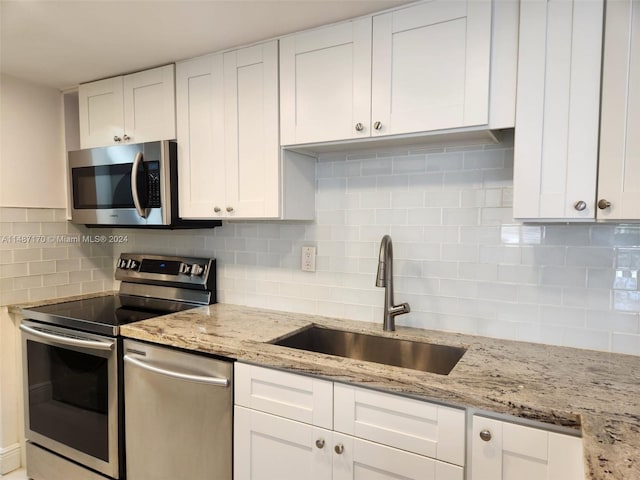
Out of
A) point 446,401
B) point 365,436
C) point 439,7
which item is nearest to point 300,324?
point 365,436

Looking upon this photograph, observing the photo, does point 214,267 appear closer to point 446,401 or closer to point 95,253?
point 95,253

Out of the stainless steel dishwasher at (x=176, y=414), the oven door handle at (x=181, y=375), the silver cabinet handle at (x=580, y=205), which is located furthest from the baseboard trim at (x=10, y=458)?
the silver cabinet handle at (x=580, y=205)

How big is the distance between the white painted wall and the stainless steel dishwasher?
118 cm

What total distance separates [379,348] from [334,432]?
48 centimetres

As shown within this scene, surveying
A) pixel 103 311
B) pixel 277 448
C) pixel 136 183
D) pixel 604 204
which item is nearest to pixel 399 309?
→ pixel 277 448

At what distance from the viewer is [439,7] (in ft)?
4.99

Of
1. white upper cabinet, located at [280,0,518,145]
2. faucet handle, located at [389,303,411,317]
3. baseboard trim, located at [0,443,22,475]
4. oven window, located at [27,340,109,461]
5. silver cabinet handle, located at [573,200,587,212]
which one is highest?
white upper cabinet, located at [280,0,518,145]

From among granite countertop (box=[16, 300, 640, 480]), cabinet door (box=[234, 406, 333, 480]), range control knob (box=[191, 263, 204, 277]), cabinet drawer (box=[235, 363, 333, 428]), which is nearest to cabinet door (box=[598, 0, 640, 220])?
granite countertop (box=[16, 300, 640, 480])

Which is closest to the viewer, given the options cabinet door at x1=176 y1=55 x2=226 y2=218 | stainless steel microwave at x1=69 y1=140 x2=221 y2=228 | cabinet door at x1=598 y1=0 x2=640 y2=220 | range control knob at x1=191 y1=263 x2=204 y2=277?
cabinet door at x1=598 y1=0 x2=640 y2=220

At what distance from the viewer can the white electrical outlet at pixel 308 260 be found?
7.13 feet

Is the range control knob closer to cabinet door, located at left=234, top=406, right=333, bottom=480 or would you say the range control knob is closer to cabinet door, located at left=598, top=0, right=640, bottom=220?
cabinet door, located at left=234, top=406, right=333, bottom=480

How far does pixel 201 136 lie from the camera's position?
2.10 metres

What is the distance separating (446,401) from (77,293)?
2374mm

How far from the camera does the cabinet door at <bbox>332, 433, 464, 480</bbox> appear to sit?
4.21 ft
